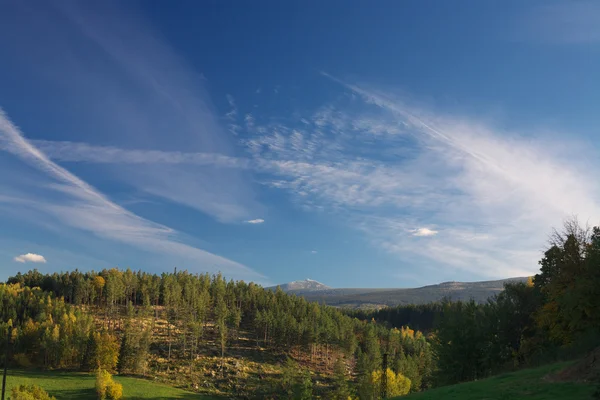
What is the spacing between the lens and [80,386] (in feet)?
347

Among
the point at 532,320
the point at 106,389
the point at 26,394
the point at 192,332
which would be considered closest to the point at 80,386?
the point at 106,389

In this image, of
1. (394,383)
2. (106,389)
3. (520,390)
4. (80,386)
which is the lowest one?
(394,383)

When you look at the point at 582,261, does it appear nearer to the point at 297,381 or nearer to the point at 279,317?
the point at 297,381

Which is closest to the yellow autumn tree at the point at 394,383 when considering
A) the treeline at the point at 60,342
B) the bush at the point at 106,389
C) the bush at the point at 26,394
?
the bush at the point at 106,389

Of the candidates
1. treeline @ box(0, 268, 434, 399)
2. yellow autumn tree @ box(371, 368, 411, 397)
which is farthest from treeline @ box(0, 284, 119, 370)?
yellow autumn tree @ box(371, 368, 411, 397)

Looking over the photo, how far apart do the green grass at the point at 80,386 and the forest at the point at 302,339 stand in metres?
6.22

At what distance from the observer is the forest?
159 feet

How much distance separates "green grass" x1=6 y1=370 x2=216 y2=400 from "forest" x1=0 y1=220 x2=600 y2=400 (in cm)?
622

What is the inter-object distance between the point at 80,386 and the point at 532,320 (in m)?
107

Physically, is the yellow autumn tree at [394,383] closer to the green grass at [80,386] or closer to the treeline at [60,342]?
the green grass at [80,386]

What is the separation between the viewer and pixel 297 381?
128625 millimetres

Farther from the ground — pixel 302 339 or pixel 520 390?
pixel 520 390

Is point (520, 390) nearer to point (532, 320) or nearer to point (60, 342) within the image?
point (532, 320)

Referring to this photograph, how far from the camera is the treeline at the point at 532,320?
42219mm
